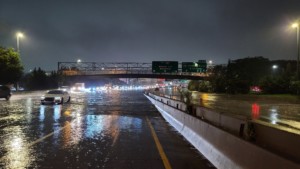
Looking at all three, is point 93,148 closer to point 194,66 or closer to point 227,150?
point 227,150

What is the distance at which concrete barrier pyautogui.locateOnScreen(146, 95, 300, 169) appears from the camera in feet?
20.5

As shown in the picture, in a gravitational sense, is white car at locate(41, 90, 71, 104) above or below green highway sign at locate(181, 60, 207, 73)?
below

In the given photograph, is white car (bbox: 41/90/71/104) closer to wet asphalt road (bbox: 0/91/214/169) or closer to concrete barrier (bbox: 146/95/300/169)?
wet asphalt road (bbox: 0/91/214/169)

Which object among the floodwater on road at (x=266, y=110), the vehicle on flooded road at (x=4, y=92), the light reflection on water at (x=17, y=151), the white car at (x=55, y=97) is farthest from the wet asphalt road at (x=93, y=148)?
the vehicle on flooded road at (x=4, y=92)

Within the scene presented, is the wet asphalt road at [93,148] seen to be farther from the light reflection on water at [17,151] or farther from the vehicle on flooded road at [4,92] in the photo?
the vehicle on flooded road at [4,92]

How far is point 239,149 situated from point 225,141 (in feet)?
4.00

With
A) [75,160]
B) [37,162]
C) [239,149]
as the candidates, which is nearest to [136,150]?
[75,160]

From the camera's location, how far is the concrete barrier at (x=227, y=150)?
624cm

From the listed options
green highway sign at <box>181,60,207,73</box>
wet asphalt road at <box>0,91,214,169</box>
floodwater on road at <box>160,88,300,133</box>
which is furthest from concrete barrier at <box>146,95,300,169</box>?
green highway sign at <box>181,60,207,73</box>

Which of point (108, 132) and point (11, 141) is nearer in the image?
point (11, 141)

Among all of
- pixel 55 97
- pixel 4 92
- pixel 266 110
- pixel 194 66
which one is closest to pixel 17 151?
pixel 266 110

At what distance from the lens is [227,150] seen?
8.74 metres

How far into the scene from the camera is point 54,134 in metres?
15.4

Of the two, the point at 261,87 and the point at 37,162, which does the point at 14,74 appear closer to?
the point at 261,87
